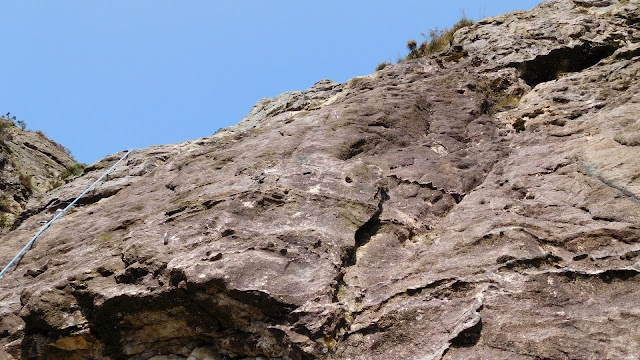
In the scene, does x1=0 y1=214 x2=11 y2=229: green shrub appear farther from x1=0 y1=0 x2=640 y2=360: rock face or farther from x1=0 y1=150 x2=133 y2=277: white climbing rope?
x1=0 y1=150 x2=133 y2=277: white climbing rope

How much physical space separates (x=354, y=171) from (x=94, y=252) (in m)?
4.02

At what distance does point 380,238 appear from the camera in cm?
700

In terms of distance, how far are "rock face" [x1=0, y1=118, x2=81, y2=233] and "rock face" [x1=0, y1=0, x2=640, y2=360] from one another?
439 centimetres

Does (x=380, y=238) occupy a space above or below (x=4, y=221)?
below

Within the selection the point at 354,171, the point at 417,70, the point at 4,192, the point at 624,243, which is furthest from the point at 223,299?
the point at 4,192

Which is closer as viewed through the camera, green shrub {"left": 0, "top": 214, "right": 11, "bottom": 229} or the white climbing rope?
the white climbing rope

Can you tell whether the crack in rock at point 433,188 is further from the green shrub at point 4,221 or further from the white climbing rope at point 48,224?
the green shrub at point 4,221

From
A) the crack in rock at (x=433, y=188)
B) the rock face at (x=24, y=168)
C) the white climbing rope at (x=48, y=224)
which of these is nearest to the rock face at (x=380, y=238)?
the crack in rock at (x=433, y=188)

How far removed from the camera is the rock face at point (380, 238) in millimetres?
5285

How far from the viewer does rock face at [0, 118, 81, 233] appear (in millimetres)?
14891

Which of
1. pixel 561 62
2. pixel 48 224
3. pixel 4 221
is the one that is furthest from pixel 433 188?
pixel 4 221

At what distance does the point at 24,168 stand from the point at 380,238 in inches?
579

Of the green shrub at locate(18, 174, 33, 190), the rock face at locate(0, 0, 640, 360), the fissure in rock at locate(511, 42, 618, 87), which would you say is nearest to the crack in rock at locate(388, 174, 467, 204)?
the rock face at locate(0, 0, 640, 360)

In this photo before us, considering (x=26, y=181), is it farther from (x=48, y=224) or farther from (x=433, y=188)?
(x=433, y=188)
